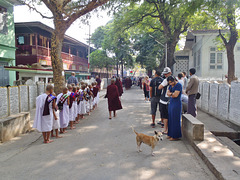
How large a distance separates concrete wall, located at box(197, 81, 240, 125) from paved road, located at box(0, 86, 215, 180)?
2.73 m

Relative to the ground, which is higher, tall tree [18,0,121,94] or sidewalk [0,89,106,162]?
tall tree [18,0,121,94]

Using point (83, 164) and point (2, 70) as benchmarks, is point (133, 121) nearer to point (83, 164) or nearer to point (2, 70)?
point (83, 164)

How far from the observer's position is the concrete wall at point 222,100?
6969 millimetres

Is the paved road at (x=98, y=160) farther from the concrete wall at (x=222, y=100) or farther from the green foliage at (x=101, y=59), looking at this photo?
the green foliage at (x=101, y=59)

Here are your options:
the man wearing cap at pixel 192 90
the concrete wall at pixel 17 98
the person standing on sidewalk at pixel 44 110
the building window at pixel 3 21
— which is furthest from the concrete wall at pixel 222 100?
the building window at pixel 3 21

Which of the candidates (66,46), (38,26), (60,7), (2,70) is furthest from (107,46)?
(60,7)

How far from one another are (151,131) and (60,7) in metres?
7.10

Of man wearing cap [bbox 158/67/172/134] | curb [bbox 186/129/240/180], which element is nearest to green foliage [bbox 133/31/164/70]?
man wearing cap [bbox 158/67/172/134]

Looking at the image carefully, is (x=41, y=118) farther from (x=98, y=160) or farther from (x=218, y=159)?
(x=218, y=159)

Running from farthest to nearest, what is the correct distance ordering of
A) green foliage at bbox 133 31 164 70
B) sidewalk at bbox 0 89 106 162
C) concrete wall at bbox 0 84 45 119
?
1. green foliage at bbox 133 31 164 70
2. concrete wall at bbox 0 84 45 119
3. sidewalk at bbox 0 89 106 162

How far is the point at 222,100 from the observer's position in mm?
8188

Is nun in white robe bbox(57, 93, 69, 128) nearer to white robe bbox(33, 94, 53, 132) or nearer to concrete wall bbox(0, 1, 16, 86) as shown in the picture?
white robe bbox(33, 94, 53, 132)

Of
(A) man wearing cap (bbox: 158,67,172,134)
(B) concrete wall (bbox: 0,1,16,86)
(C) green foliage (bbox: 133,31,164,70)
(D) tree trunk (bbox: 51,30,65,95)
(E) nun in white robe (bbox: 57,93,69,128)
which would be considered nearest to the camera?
(A) man wearing cap (bbox: 158,67,172,134)

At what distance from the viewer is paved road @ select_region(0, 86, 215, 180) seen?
3.74 m
